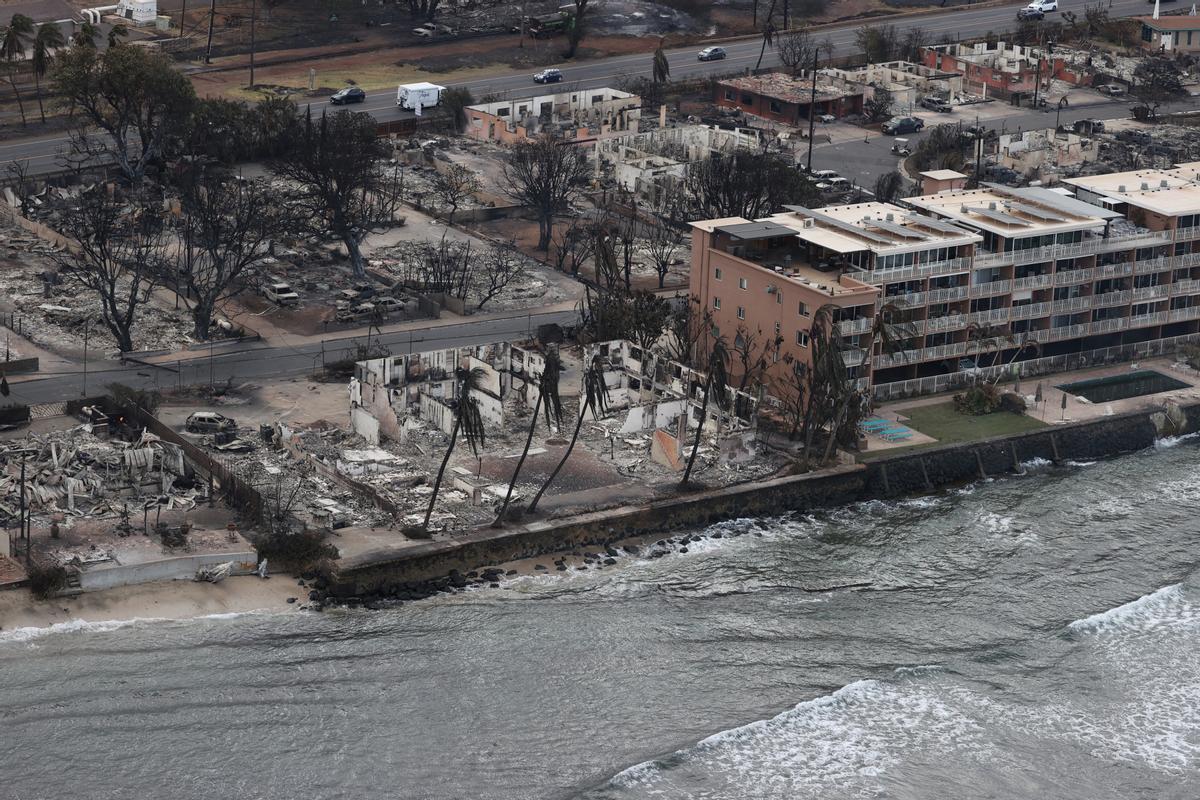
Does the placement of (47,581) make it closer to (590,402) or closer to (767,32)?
(590,402)

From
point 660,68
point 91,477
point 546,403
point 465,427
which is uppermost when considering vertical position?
point 660,68

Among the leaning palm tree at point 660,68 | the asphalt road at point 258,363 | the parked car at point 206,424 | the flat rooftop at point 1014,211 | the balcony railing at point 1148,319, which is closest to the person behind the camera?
the parked car at point 206,424

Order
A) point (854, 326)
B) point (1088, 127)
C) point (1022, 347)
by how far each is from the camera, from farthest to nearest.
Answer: point (1088, 127), point (1022, 347), point (854, 326)

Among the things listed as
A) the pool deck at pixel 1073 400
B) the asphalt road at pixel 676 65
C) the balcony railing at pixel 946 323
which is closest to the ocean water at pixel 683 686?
the pool deck at pixel 1073 400

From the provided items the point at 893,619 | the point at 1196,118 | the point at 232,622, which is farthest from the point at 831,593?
the point at 1196,118

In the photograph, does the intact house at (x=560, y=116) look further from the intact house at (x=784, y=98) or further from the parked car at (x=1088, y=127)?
the parked car at (x=1088, y=127)

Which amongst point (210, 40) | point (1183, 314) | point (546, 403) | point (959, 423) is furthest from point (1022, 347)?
point (210, 40)
